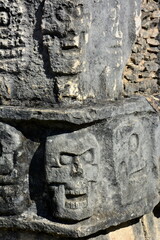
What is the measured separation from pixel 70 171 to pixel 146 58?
3.07 ft

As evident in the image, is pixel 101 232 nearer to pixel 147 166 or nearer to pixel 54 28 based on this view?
pixel 147 166

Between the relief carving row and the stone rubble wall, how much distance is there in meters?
0.37

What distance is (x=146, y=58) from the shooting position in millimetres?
3631

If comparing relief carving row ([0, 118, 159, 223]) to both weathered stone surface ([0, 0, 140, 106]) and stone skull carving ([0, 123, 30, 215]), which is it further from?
weathered stone surface ([0, 0, 140, 106])

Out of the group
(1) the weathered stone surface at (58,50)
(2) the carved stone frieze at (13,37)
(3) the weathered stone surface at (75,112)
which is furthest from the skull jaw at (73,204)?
(2) the carved stone frieze at (13,37)

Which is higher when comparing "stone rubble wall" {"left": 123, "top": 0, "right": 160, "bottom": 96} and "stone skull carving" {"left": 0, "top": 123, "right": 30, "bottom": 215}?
"stone rubble wall" {"left": 123, "top": 0, "right": 160, "bottom": 96}

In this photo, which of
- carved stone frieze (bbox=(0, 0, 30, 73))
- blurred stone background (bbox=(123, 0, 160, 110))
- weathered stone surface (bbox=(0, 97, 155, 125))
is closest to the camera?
weathered stone surface (bbox=(0, 97, 155, 125))

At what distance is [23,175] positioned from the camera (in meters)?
3.18

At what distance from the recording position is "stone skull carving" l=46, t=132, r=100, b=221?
3.05 metres

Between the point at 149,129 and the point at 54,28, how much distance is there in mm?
784

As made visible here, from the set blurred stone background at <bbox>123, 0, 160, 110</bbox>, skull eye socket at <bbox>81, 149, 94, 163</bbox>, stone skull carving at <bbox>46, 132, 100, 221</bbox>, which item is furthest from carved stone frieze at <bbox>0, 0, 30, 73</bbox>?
blurred stone background at <bbox>123, 0, 160, 110</bbox>

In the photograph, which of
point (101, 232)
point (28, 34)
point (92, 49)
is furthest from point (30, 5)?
point (101, 232)

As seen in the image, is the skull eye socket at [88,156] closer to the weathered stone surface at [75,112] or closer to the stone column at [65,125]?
the stone column at [65,125]

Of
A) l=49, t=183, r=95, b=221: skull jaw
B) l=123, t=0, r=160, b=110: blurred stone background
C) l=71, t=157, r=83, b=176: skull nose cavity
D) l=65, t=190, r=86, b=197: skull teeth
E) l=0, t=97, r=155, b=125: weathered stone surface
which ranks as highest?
l=123, t=0, r=160, b=110: blurred stone background
